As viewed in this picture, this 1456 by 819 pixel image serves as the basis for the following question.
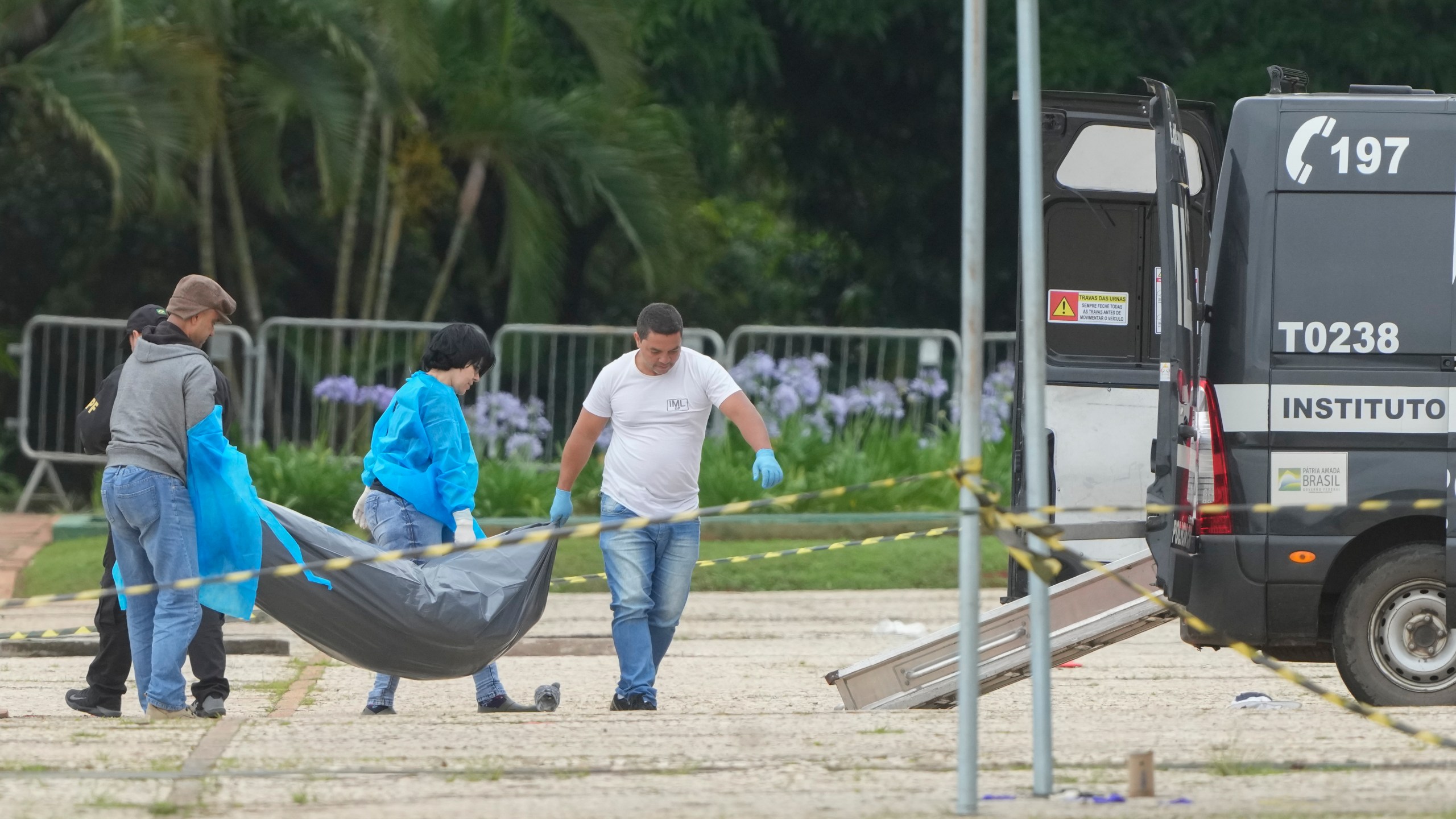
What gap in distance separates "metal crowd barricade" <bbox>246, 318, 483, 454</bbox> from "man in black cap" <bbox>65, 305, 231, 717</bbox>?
309 inches

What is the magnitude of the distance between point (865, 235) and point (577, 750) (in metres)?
16.7

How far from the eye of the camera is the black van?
23.2ft

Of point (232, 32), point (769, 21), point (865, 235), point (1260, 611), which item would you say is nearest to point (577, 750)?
point (1260, 611)

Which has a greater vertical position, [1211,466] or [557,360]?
[1211,466]

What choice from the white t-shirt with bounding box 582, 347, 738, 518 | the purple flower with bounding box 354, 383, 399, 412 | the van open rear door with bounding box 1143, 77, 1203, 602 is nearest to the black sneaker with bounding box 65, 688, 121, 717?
the white t-shirt with bounding box 582, 347, 738, 518

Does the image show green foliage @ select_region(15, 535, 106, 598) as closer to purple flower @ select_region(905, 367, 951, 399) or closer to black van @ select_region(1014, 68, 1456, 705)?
purple flower @ select_region(905, 367, 951, 399)

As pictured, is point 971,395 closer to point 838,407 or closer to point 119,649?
point 119,649

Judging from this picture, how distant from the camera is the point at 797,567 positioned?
1312 cm

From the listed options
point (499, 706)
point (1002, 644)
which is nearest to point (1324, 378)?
point (1002, 644)

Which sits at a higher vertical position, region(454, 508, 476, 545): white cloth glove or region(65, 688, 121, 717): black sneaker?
region(454, 508, 476, 545): white cloth glove

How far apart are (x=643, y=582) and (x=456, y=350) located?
1172mm

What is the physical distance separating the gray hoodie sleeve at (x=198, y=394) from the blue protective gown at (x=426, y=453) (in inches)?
28.6

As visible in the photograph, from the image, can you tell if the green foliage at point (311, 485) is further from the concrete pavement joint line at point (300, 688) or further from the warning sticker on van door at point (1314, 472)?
the warning sticker on van door at point (1314, 472)

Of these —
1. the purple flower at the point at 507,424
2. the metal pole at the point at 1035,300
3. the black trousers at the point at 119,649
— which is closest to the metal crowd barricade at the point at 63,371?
the purple flower at the point at 507,424
